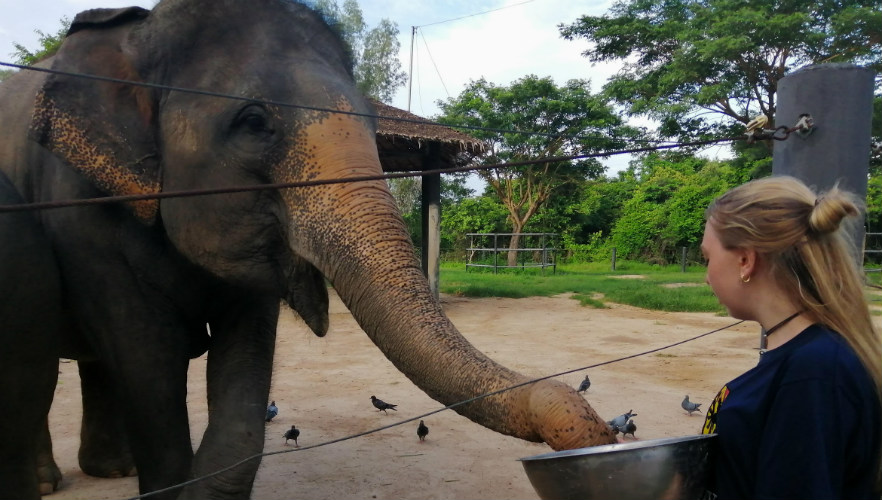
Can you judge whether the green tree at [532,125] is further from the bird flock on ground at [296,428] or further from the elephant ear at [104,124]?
the elephant ear at [104,124]

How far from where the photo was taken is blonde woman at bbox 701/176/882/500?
3.48ft

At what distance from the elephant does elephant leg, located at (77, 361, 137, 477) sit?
42.2 inches

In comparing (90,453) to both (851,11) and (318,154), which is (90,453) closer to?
(318,154)

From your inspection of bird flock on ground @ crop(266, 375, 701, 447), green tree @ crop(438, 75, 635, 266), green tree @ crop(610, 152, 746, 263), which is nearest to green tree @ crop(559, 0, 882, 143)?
green tree @ crop(438, 75, 635, 266)

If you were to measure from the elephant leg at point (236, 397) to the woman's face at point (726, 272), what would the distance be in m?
1.63

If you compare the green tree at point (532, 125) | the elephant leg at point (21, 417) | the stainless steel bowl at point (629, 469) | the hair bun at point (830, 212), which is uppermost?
the green tree at point (532, 125)

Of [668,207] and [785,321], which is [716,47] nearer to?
[668,207]

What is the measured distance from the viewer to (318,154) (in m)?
2.12

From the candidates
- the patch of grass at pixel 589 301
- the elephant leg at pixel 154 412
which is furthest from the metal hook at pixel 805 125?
the patch of grass at pixel 589 301

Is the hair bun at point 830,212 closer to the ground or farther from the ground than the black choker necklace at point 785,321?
farther from the ground

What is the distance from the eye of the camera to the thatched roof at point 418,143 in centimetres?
897

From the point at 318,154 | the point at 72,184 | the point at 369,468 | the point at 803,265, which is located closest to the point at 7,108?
the point at 72,184

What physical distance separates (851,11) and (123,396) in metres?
15.7

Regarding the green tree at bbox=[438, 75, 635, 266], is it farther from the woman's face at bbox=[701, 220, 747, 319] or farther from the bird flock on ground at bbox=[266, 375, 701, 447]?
the woman's face at bbox=[701, 220, 747, 319]
